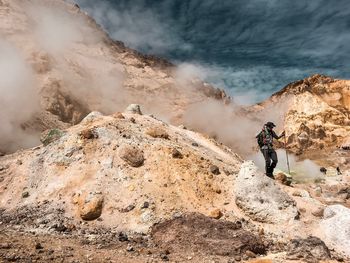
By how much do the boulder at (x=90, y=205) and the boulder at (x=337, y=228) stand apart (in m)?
5.81

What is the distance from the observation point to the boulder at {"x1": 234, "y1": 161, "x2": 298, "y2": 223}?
10.4 meters

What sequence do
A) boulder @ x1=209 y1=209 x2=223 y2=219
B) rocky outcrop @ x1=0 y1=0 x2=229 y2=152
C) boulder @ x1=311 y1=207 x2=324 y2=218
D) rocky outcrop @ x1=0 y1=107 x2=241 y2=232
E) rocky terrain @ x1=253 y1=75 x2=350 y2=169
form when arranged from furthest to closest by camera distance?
1. rocky terrain @ x1=253 y1=75 x2=350 y2=169
2. rocky outcrop @ x1=0 y1=0 x2=229 y2=152
3. boulder @ x1=311 y1=207 x2=324 y2=218
4. rocky outcrop @ x1=0 y1=107 x2=241 y2=232
5. boulder @ x1=209 y1=209 x2=223 y2=219

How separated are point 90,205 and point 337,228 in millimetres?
6313

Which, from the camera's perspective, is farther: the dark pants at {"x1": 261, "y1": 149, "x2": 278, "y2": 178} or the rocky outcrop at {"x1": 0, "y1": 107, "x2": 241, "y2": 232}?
the dark pants at {"x1": 261, "y1": 149, "x2": 278, "y2": 178}

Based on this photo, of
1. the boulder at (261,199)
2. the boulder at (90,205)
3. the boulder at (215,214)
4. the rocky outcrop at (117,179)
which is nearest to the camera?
the boulder at (215,214)

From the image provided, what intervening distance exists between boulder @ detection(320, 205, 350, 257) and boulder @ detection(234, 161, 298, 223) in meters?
0.82

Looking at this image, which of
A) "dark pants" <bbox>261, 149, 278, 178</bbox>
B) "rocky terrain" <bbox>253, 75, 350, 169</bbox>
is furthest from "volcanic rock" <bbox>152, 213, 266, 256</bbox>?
"rocky terrain" <bbox>253, 75, 350, 169</bbox>

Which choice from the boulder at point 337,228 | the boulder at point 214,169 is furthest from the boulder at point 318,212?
the boulder at point 214,169

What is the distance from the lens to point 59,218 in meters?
10.0

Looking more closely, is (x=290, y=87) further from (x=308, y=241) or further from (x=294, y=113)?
(x=308, y=241)

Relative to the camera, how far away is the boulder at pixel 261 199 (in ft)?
34.0

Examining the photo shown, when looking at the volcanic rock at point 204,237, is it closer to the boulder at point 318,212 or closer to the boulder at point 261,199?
the boulder at point 261,199

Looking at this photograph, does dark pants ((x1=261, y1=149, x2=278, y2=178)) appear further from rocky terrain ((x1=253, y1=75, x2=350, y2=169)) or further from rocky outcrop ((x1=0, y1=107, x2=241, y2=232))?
rocky terrain ((x1=253, y1=75, x2=350, y2=169))

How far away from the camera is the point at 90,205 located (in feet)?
33.2
